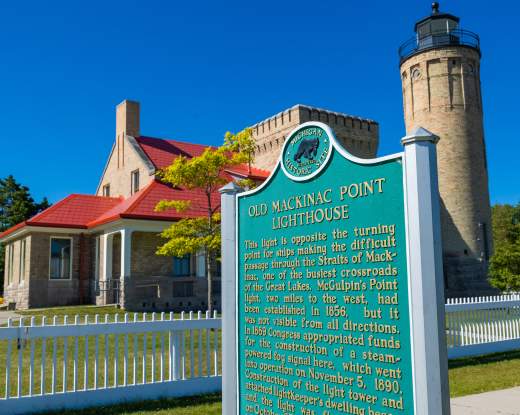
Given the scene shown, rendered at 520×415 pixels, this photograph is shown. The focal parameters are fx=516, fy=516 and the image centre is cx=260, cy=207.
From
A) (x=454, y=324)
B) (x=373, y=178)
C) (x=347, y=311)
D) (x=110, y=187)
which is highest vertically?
(x=110, y=187)

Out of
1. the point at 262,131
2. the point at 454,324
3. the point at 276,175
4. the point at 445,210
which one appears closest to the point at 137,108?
the point at 262,131

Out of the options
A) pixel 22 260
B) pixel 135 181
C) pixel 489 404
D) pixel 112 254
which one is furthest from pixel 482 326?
pixel 22 260

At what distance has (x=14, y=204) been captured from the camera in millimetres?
43219

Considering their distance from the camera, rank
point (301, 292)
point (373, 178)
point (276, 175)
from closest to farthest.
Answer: point (373, 178), point (301, 292), point (276, 175)

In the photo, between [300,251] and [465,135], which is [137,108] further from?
[300,251]

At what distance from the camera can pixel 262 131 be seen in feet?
102

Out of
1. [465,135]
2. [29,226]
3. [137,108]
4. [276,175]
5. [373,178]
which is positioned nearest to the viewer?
[373,178]

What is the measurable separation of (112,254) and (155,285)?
321 centimetres

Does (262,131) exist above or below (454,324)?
above

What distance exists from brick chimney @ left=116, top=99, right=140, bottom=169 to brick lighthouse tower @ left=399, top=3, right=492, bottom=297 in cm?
1628

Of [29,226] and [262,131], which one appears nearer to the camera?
[29,226]

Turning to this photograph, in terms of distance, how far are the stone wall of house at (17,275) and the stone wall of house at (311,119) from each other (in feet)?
44.6

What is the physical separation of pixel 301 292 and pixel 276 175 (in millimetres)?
1014

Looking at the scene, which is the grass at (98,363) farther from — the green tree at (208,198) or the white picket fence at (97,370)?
the green tree at (208,198)
